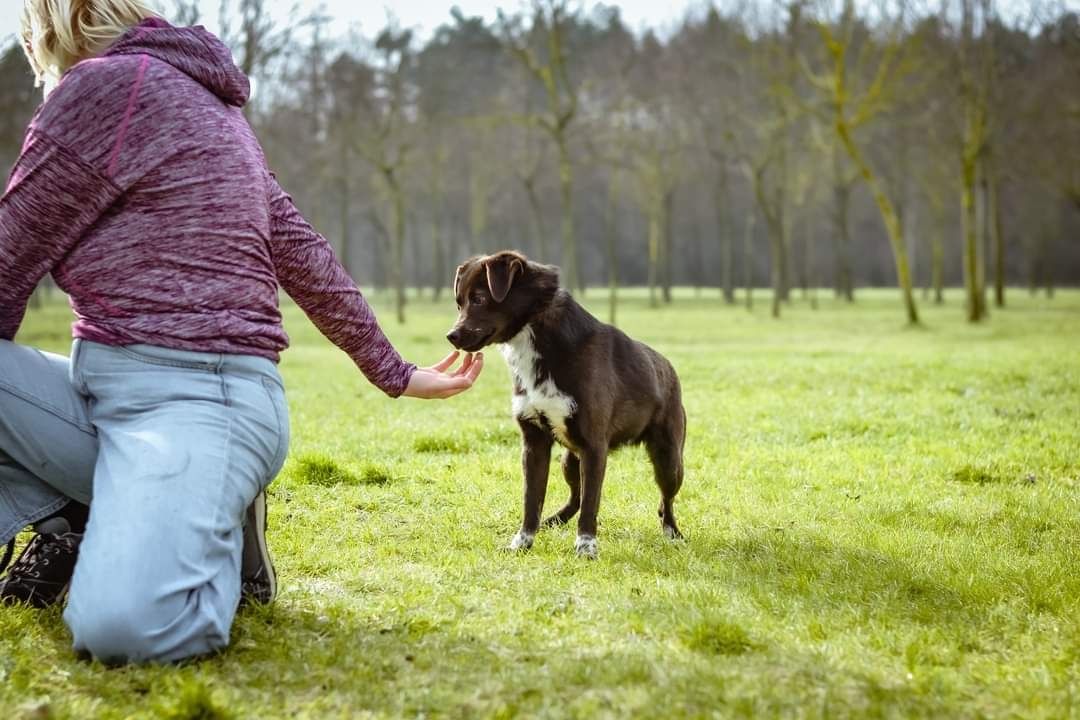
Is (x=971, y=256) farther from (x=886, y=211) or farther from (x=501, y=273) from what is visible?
(x=501, y=273)

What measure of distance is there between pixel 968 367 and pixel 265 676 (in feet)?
39.6

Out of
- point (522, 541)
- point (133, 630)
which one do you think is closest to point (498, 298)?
point (522, 541)

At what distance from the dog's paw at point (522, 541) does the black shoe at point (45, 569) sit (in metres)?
2.04

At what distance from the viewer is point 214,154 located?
3904 mm

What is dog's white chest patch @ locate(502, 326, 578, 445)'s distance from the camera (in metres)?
5.23

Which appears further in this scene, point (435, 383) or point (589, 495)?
point (589, 495)

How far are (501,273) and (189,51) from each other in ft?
6.04

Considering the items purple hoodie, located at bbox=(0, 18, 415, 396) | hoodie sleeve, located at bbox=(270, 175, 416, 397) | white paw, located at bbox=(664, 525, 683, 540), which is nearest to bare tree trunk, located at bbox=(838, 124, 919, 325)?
white paw, located at bbox=(664, 525, 683, 540)

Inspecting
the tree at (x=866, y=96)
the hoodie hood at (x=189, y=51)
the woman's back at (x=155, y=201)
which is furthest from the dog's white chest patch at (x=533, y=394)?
the tree at (x=866, y=96)

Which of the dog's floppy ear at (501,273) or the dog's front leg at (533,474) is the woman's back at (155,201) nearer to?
the dog's floppy ear at (501,273)

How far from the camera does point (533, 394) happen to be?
5285 mm

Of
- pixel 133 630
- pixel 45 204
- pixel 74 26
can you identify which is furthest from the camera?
pixel 74 26

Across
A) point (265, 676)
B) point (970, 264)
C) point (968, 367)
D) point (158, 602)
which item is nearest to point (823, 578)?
point (265, 676)

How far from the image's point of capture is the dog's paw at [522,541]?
5.27 m
